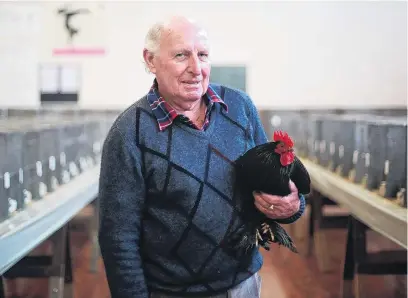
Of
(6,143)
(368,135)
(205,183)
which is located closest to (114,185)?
(205,183)

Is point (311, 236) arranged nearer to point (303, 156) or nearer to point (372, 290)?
point (303, 156)

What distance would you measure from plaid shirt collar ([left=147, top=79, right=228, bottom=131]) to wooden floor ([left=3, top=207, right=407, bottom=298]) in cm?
203

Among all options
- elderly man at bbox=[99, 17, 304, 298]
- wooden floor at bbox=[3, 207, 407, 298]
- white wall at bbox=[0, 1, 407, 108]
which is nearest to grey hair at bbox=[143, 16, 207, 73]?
elderly man at bbox=[99, 17, 304, 298]

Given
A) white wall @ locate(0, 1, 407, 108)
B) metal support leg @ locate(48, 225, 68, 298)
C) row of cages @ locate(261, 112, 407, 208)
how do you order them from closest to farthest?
1. row of cages @ locate(261, 112, 407, 208)
2. metal support leg @ locate(48, 225, 68, 298)
3. white wall @ locate(0, 1, 407, 108)

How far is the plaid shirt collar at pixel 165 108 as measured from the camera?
126cm

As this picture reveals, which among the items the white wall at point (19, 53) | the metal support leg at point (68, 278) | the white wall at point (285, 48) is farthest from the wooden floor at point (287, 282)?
the white wall at point (19, 53)

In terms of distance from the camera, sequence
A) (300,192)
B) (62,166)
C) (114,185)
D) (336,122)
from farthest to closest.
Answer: (336,122)
(62,166)
(300,192)
(114,185)

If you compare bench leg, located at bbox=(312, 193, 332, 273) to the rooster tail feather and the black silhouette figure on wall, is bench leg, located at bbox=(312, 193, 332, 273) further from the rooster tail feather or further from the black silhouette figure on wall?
the black silhouette figure on wall

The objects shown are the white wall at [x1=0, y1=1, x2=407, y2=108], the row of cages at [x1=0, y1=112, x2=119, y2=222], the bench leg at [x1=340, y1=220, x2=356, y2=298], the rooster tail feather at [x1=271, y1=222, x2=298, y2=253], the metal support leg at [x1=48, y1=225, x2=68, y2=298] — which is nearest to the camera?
the rooster tail feather at [x1=271, y1=222, x2=298, y2=253]

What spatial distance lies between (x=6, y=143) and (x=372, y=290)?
7.32 ft

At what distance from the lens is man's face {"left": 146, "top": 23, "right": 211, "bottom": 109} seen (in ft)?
4.07

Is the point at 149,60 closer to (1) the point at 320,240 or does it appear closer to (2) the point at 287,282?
(2) the point at 287,282

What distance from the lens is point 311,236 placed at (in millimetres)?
4176

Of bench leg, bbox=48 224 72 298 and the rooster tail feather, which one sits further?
bench leg, bbox=48 224 72 298
